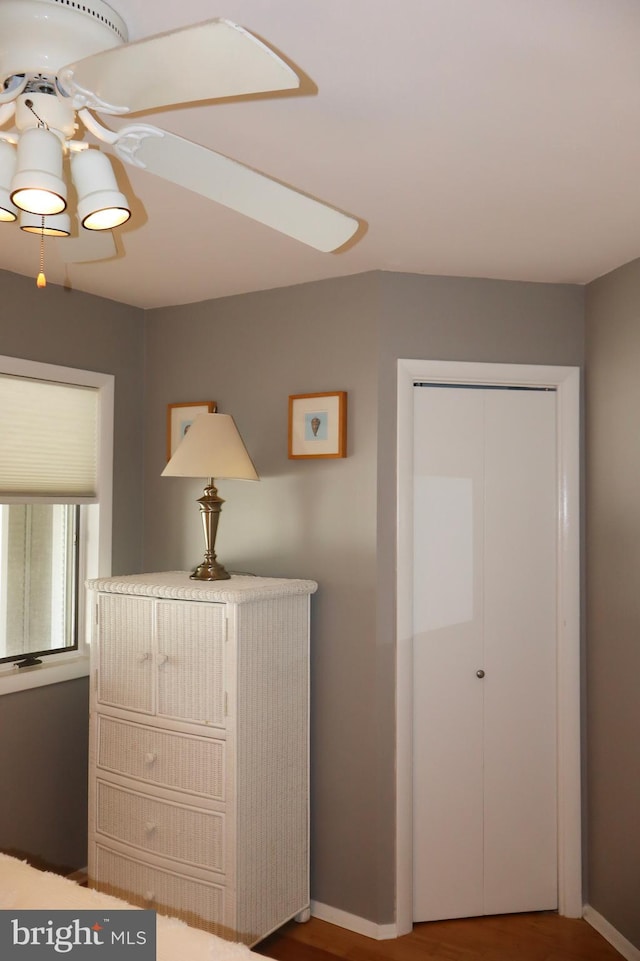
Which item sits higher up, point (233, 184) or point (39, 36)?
point (39, 36)

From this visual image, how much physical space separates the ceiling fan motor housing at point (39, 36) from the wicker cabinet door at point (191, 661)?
6.10 feet

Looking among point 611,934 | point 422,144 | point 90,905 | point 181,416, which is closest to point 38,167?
point 422,144

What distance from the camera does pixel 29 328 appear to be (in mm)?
3139

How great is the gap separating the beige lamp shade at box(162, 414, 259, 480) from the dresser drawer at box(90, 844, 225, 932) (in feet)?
4.75

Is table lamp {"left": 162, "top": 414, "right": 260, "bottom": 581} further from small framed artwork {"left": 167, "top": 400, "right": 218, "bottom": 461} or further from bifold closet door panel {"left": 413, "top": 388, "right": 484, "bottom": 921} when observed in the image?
bifold closet door panel {"left": 413, "top": 388, "right": 484, "bottom": 921}

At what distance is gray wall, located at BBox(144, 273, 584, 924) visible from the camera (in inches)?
117

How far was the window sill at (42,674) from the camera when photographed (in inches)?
119

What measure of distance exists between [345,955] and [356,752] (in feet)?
2.31

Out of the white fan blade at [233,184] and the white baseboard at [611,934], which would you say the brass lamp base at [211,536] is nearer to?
the white fan blade at [233,184]

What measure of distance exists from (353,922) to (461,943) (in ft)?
1.35

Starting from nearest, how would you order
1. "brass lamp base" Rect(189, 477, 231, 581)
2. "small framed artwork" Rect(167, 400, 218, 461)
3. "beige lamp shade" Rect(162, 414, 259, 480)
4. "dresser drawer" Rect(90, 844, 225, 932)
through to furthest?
"dresser drawer" Rect(90, 844, 225, 932)
"beige lamp shade" Rect(162, 414, 259, 480)
"brass lamp base" Rect(189, 477, 231, 581)
"small framed artwork" Rect(167, 400, 218, 461)

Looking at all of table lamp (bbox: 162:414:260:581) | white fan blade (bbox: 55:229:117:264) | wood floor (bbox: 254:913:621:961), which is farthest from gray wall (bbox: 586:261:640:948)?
white fan blade (bbox: 55:229:117:264)

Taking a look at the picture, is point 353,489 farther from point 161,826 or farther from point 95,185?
point 95,185

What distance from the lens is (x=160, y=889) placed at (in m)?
2.77
